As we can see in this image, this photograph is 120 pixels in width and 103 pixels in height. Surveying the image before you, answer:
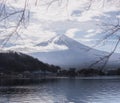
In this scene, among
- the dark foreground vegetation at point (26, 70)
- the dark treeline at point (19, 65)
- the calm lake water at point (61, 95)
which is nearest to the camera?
the calm lake water at point (61, 95)

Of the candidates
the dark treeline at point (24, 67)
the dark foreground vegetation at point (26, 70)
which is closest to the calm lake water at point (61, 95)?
the dark treeline at point (24, 67)

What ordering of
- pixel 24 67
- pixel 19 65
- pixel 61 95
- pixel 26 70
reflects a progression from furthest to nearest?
pixel 26 70, pixel 24 67, pixel 19 65, pixel 61 95

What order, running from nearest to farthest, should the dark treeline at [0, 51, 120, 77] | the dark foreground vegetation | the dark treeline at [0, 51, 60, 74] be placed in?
the dark treeline at [0, 51, 60, 74] → the dark treeline at [0, 51, 120, 77] → the dark foreground vegetation

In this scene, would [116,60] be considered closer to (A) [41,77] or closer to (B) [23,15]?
(B) [23,15]

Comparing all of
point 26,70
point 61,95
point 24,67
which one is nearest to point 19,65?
point 24,67

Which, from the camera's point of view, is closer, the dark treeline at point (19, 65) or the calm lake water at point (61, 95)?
the calm lake water at point (61, 95)

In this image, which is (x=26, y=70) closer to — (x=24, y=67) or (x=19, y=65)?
(x=24, y=67)

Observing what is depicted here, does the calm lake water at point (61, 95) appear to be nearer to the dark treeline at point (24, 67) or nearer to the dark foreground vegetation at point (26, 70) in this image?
the dark treeline at point (24, 67)

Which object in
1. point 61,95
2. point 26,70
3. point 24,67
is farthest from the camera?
point 26,70

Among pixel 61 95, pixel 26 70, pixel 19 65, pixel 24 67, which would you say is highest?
pixel 19 65

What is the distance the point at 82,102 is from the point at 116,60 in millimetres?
34366

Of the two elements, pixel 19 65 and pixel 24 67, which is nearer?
pixel 19 65

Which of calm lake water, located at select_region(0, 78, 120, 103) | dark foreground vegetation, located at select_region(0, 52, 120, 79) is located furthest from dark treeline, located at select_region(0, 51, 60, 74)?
calm lake water, located at select_region(0, 78, 120, 103)

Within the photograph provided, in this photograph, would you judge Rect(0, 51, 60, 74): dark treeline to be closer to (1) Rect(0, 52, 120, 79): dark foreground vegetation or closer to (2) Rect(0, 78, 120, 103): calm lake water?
(1) Rect(0, 52, 120, 79): dark foreground vegetation
